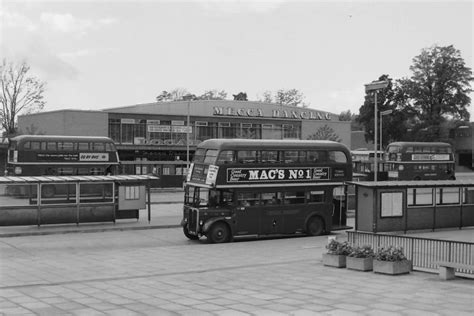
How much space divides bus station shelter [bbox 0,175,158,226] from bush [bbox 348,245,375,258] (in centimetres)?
1301

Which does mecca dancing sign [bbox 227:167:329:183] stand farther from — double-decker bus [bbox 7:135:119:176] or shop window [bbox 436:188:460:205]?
double-decker bus [bbox 7:135:119:176]

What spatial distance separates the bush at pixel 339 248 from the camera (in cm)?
1703

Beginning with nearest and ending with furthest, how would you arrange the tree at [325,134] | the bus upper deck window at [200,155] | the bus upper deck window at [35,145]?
the bus upper deck window at [200,155] < the bus upper deck window at [35,145] < the tree at [325,134]

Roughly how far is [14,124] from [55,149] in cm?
3335

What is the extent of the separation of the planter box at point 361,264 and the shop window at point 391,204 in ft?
27.2

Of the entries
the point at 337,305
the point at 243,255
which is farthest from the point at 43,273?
the point at 337,305

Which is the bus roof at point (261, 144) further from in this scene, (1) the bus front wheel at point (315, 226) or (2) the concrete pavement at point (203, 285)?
(2) the concrete pavement at point (203, 285)

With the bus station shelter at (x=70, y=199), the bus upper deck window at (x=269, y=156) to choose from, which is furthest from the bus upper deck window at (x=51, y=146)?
the bus upper deck window at (x=269, y=156)

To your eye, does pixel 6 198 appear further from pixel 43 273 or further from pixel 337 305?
pixel 337 305

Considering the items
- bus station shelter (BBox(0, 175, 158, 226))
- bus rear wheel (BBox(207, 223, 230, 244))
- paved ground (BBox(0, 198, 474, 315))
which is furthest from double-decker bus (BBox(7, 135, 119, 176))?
bus rear wheel (BBox(207, 223, 230, 244))

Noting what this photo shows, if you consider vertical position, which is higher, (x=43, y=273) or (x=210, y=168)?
(x=210, y=168)

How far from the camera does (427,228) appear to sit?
25.9 metres

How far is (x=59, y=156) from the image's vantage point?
45.4m

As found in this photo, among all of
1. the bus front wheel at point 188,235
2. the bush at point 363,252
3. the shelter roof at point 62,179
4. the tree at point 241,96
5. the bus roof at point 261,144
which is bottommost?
the bus front wheel at point 188,235
